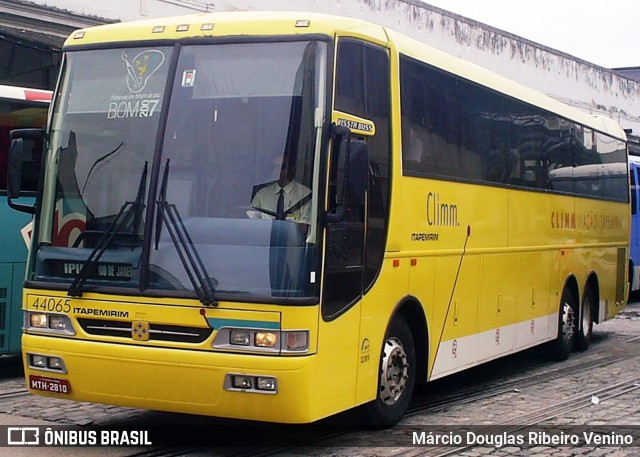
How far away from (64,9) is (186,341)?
10.8m

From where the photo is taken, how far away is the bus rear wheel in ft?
49.1

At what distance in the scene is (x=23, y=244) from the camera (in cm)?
1141

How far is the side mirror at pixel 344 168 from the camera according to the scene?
7.52 metres

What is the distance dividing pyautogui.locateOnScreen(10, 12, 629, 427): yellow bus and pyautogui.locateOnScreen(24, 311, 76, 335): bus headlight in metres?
0.02

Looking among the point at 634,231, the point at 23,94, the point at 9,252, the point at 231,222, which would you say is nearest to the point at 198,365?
the point at 231,222

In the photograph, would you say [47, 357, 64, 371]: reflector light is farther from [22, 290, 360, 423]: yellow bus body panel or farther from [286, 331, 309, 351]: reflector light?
[286, 331, 309, 351]: reflector light

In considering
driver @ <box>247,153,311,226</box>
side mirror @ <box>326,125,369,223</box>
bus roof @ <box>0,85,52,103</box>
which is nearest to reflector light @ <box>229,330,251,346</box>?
driver @ <box>247,153,311,226</box>

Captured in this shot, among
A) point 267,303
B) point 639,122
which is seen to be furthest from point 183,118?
point 639,122

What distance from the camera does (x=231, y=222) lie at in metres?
7.48

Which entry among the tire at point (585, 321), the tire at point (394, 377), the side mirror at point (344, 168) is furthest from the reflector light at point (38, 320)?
the tire at point (585, 321)

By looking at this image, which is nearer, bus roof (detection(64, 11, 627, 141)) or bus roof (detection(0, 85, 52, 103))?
bus roof (detection(64, 11, 627, 141))

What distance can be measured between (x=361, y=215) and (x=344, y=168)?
29.2 inches

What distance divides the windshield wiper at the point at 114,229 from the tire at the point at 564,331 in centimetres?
773

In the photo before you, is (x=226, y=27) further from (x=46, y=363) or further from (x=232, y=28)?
(x=46, y=363)
